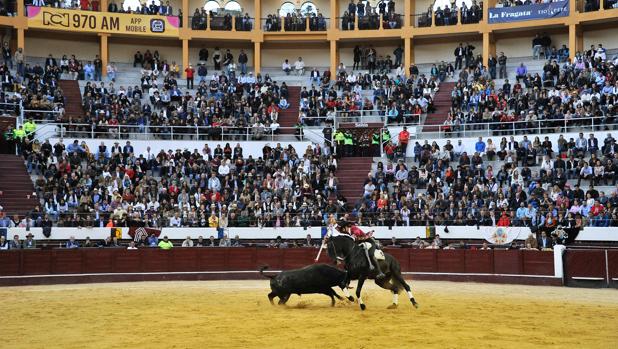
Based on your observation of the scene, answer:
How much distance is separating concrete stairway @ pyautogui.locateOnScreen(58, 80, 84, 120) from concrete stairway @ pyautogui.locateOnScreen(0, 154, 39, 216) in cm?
469

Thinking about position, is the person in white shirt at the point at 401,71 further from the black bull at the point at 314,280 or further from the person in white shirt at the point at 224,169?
the black bull at the point at 314,280

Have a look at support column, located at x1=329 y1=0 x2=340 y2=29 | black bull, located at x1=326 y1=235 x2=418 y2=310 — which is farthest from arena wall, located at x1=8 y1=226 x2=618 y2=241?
support column, located at x1=329 y1=0 x2=340 y2=29

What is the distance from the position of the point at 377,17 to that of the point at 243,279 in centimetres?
2094

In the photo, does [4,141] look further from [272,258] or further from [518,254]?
[518,254]

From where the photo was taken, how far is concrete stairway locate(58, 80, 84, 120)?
36.0 meters

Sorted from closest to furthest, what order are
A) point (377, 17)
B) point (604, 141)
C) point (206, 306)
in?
point (206, 306) < point (604, 141) < point (377, 17)

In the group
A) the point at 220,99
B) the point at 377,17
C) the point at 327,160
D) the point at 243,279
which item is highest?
the point at 377,17

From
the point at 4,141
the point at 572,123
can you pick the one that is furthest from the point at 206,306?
the point at 572,123

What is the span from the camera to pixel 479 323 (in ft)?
45.4

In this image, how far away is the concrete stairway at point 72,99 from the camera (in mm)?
35969

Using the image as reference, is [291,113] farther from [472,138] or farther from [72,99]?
[72,99]

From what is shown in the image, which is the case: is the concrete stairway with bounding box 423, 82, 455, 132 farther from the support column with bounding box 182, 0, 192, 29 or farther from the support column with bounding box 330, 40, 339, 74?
the support column with bounding box 182, 0, 192, 29

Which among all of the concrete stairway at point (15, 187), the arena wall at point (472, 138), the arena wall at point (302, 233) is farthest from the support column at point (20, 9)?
the arena wall at point (472, 138)

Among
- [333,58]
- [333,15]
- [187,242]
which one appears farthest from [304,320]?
[333,15]
